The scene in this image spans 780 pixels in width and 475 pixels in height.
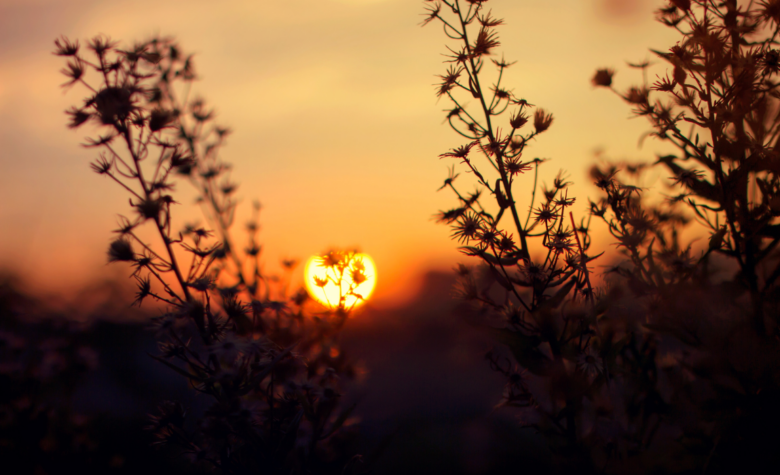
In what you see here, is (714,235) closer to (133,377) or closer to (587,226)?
(587,226)

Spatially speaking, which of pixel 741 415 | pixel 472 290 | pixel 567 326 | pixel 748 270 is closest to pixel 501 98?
pixel 472 290

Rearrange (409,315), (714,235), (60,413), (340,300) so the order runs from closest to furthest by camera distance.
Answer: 1. (714,235)
2. (340,300)
3. (60,413)
4. (409,315)

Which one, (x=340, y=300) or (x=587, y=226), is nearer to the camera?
(x=587, y=226)

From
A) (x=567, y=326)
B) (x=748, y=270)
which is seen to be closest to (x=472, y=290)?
(x=567, y=326)

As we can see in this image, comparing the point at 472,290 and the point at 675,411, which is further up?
the point at 472,290

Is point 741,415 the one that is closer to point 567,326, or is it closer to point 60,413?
point 567,326

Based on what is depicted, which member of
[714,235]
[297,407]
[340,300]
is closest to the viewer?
[714,235]

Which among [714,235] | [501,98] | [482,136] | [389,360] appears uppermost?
[501,98]

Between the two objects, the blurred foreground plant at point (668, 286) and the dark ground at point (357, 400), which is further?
the dark ground at point (357, 400)

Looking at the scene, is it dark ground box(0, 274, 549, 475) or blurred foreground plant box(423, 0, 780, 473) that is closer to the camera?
blurred foreground plant box(423, 0, 780, 473)
